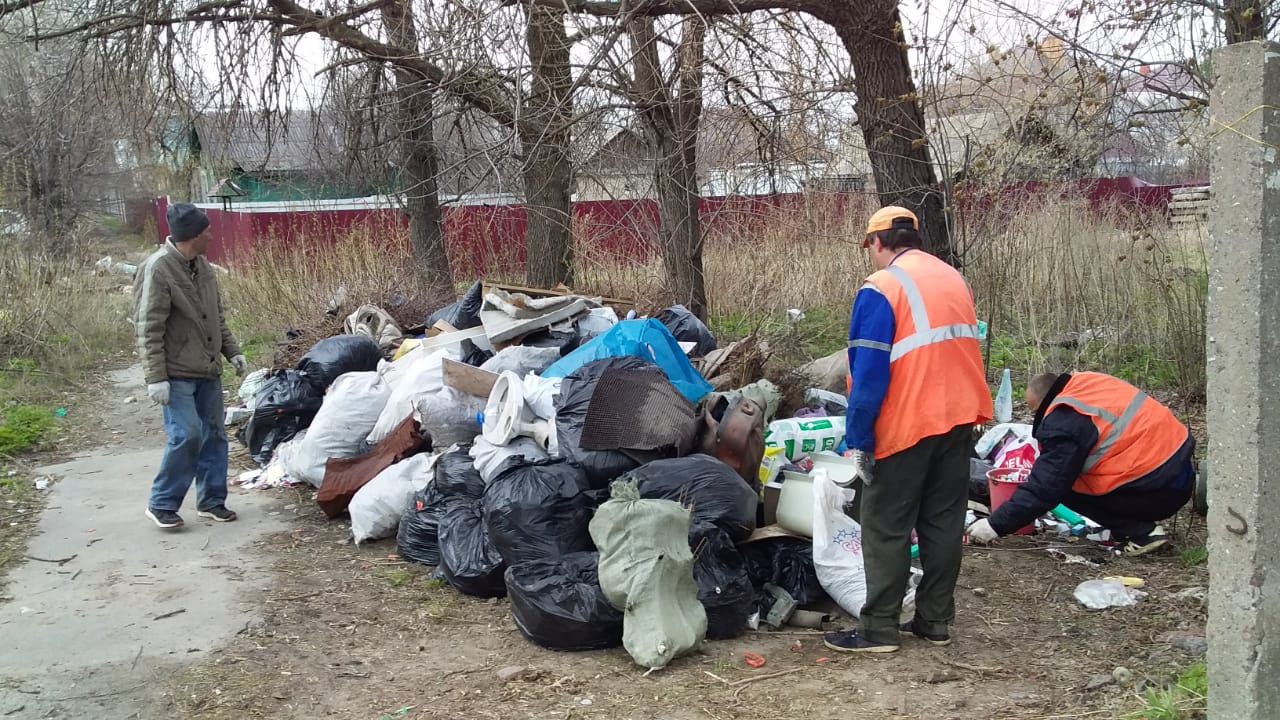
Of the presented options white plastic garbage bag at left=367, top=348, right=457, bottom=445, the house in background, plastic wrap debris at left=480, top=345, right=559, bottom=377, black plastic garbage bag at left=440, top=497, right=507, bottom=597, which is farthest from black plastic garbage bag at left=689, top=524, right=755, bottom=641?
the house in background

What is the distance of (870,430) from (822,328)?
18.6ft

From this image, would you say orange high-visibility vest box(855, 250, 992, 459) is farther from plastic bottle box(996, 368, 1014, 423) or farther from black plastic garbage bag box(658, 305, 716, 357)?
black plastic garbage bag box(658, 305, 716, 357)

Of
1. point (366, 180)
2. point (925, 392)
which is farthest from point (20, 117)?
point (925, 392)

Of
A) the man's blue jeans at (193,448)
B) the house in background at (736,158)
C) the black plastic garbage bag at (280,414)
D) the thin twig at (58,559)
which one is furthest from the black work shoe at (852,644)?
the house in background at (736,158)

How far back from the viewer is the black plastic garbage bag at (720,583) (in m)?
3.82

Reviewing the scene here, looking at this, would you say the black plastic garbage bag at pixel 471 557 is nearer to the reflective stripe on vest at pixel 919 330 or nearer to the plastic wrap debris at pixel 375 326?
the reflective stripe on vest at pixel 919 330

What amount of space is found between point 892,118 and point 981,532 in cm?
278

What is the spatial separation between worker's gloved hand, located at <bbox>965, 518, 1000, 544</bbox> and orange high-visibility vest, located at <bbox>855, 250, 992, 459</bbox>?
132 centimetres

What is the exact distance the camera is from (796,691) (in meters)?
3.36

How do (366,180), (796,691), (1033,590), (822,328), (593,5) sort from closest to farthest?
(796,691) < (1033,590) < (593,5) < (822,328) < (366,180)

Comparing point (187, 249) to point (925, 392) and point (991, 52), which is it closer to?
point (925, 392)

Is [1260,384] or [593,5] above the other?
[593,5]

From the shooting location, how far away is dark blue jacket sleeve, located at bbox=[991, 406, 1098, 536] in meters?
4.33

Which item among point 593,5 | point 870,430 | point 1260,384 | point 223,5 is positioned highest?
point 223,5
